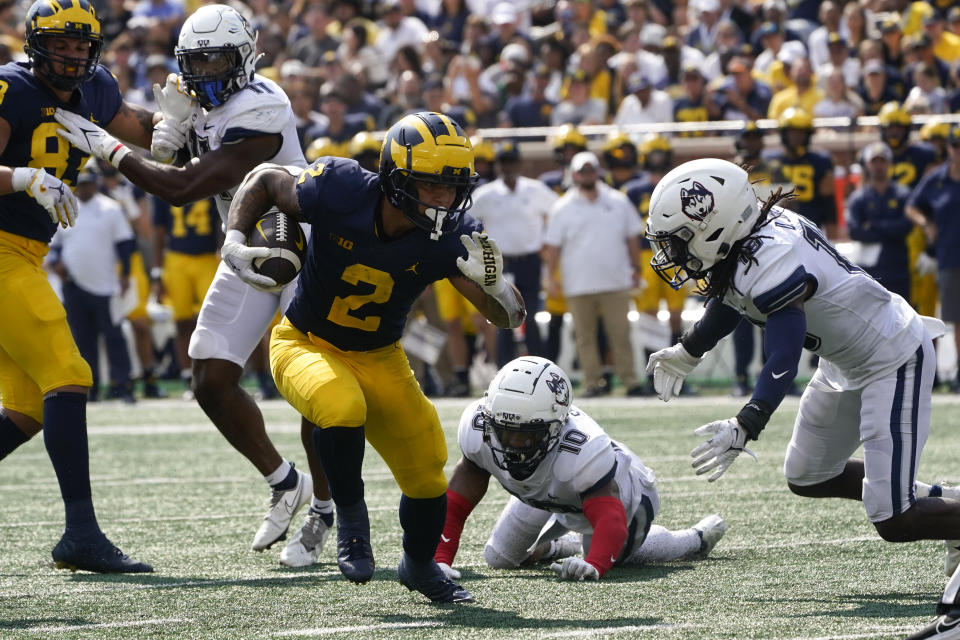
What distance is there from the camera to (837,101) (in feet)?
41.1

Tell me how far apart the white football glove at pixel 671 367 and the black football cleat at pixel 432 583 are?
943 millimetres

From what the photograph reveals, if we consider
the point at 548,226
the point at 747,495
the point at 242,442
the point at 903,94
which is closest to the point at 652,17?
the point at 903,94

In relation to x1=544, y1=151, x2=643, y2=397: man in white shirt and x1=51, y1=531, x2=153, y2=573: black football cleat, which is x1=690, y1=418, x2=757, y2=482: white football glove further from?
x1=544, y1=151, x2=643, y2=397: man in white shirt

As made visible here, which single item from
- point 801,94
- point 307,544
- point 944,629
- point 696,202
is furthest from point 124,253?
point 944,629

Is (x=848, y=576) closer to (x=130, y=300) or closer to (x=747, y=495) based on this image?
(x=747, y=495)

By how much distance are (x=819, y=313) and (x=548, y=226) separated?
23.5ft

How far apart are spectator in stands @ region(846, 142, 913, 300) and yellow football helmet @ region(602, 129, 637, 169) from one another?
184cm

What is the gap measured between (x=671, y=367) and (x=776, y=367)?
27.6 inches

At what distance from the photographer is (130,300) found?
1236cm

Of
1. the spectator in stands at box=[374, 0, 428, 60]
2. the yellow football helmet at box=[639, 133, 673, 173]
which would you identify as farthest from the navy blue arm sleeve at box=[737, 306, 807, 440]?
the spectator in stands at box=[374, 0, 428, 60]

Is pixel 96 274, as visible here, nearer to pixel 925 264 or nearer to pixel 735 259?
pixel 925 264

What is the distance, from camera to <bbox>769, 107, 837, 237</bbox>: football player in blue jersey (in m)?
11.3

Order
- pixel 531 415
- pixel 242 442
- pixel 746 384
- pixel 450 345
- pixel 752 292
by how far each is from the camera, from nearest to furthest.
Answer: pixel 752 292, pixel 531 415, pixel 242 442, pixel 746 384, pixel 450 345

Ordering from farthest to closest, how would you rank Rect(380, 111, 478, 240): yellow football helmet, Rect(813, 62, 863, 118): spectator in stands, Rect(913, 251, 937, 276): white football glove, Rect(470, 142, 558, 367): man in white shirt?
1. Rect(813, 62, 863, 118): spectator in stands
2. Rect(470, 142, 558, 367): man in white shirt
3. Rect(913, 251, 937, 276): white football glove
4. Rect(380, 111, 478, 240): yellow football helmet
